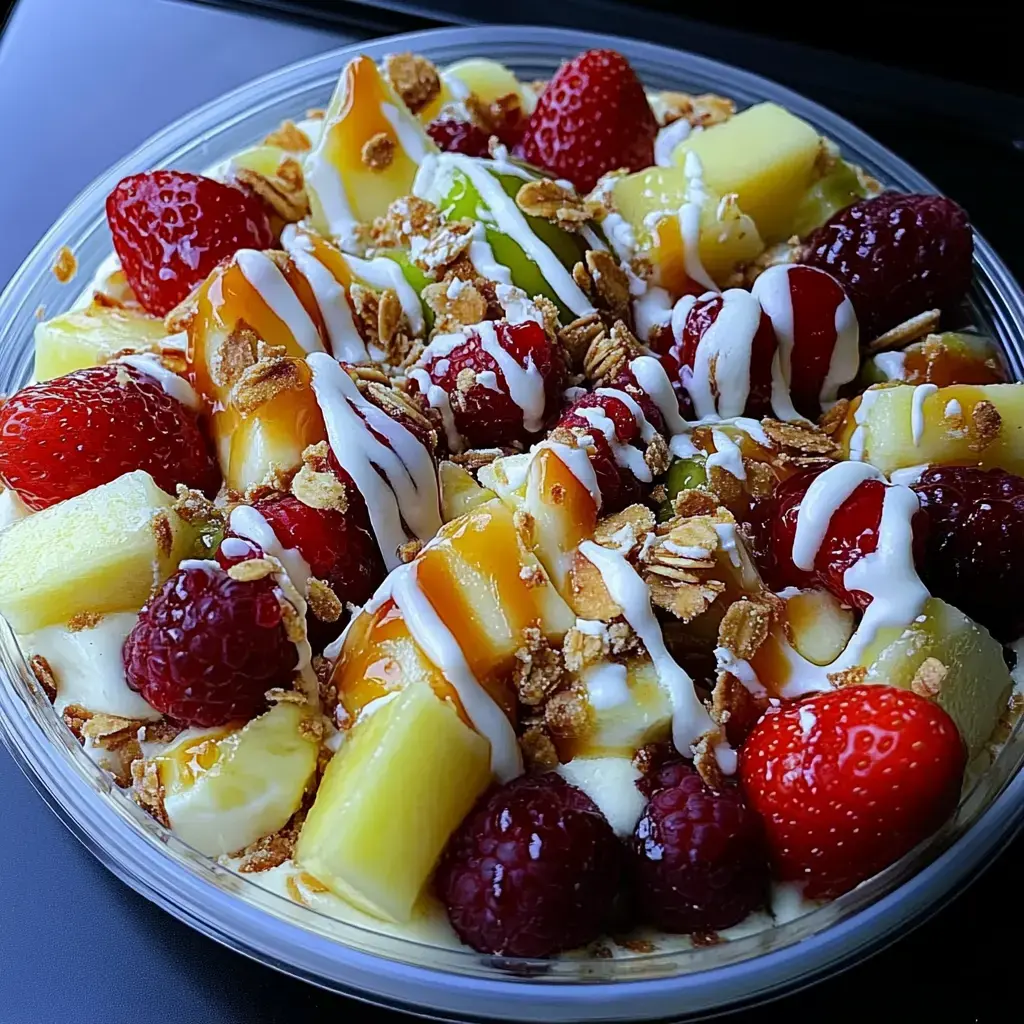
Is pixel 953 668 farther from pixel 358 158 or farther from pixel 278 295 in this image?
pixel 358 158

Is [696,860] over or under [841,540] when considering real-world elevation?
under

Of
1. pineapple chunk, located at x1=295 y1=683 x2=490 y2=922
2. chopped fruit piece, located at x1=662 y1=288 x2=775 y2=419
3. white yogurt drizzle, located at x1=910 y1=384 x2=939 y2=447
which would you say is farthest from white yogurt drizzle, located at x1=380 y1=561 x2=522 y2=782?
white yogurt drizzle, located at x1=910 y1=384 x2=939 y2=447

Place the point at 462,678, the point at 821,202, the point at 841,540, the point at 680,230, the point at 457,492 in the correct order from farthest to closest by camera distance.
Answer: the point at 821,202, the point at 680,230, the point at 457,492, the point at 841,540, the point at 462,678

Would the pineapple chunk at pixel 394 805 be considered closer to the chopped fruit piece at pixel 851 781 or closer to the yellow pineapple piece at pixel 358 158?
the chopped fruit piece at pixel 851 781

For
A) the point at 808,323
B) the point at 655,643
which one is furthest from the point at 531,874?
the point at 808,323

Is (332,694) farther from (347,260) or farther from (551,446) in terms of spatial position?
(347,260)

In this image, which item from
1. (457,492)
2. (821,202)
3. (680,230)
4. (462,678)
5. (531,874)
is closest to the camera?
(531,874)

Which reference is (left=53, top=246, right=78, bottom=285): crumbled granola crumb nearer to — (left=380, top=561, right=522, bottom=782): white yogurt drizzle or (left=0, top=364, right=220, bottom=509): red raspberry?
(left=0, top=364, right=220, bottom=509): red raspberry
